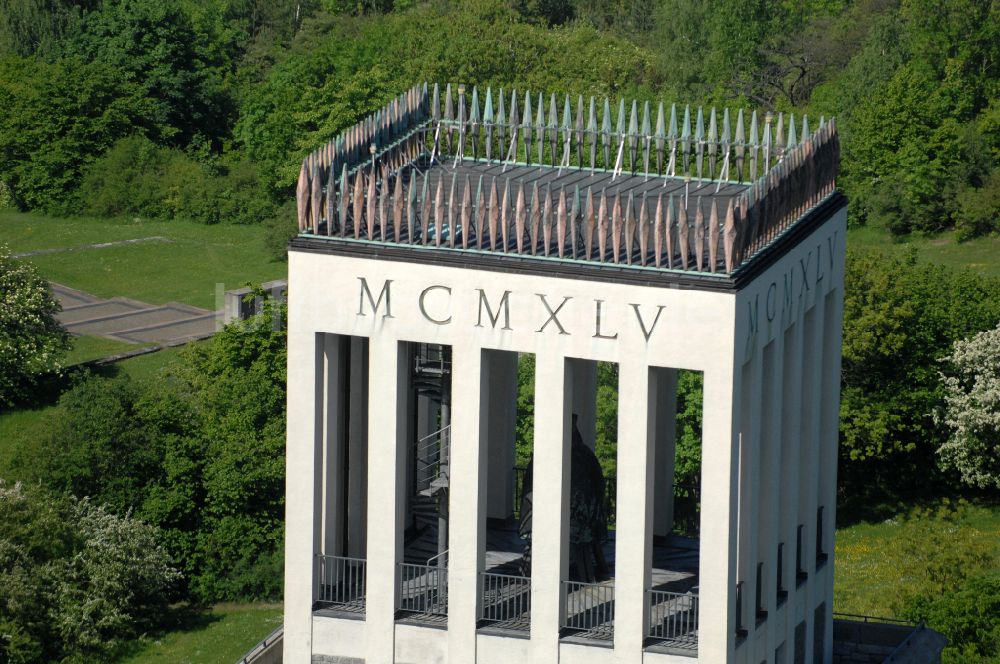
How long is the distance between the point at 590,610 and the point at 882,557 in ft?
127

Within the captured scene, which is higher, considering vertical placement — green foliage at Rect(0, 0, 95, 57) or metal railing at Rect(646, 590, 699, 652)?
green foliage at Rect(0, 0, 95, 57)

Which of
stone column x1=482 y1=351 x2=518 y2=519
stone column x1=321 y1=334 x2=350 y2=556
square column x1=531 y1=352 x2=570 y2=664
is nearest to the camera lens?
square column x1=531 y1=352 x2=570 y2=664

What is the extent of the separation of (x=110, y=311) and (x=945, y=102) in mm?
46265

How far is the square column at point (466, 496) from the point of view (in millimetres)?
34812

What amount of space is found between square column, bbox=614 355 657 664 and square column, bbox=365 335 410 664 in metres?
3.83

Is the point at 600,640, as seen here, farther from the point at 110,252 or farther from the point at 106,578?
the point at 110,252

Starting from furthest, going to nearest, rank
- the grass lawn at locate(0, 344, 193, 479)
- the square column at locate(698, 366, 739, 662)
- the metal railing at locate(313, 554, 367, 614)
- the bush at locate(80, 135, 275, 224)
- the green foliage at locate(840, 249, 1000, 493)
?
1. the bush at locate(80, 135, 275, 224)
2. the green foliage at locate(840, 249, 1000, 493)
3. the grass lawn at locate(0, 344, 193, 479)
4. the metal railing at locate(313, 554, 367, 614)
5. the square column at locate(698, 366, 739, 662)

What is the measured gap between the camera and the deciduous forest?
221 ft

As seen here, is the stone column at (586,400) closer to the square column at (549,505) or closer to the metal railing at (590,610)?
the metal railing at (590,610)

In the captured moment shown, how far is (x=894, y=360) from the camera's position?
269 ft

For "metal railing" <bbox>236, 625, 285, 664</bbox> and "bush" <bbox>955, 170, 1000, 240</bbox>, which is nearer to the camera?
"metal railing" <bbox>236, 625, 285, 664</bbox>

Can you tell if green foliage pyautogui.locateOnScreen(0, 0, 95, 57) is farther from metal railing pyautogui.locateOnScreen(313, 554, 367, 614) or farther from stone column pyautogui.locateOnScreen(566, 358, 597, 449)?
metal railing pyautogui.locateOnScreen(313, 554, 367, 614)

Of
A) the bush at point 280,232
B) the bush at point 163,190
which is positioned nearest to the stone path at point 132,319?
the bush at point 280,232

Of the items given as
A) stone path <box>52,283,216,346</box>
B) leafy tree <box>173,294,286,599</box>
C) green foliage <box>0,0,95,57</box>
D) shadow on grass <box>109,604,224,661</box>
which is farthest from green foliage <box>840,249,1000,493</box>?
green foliage <box>0,0,95,57</box>
